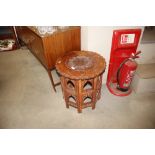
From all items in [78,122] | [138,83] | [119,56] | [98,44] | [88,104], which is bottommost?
[78,122]

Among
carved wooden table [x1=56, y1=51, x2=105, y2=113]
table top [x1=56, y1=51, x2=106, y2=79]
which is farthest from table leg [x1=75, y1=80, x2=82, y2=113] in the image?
table top [x1=56, y1=51, x2=106, y2=79]

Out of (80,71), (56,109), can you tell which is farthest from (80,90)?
(56,109)

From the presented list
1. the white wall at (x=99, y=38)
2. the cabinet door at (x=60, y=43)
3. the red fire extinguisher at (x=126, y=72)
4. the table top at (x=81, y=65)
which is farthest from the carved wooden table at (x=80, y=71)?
the red fire extinguisher at (x=126, y=72)

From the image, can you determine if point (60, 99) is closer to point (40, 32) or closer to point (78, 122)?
point (78, 122)

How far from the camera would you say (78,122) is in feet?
7.75

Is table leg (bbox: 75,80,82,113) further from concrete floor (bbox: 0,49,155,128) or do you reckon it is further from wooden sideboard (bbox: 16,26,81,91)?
wooden sideboard (bbox: 16,26,81,91)

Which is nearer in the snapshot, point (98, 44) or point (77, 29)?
point (98, 44)

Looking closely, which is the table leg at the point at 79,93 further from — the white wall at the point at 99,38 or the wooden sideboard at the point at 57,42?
the wooden sideboard at the point at 57,42

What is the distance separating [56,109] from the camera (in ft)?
8.46

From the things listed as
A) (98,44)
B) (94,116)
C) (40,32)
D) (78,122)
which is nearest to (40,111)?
(78,122)

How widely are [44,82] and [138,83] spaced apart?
6.04 ft

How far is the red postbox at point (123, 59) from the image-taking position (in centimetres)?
235

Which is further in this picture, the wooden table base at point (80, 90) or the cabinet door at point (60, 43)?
the cabinet door at point (60, 43)

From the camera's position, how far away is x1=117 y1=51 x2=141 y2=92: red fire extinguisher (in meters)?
2.37
